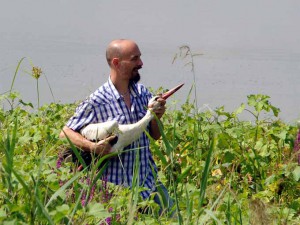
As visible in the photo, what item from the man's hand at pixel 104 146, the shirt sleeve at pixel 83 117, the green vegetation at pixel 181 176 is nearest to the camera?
the green vegetation at pixel 181 176

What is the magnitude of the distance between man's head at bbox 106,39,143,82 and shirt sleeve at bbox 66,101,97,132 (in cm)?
23

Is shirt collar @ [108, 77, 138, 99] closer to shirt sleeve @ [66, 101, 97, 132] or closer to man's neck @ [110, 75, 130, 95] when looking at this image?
man's neck @ [110, 75, 130, 95]

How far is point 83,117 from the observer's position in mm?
4750

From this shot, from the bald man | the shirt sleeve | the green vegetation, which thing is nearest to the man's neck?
the bald man

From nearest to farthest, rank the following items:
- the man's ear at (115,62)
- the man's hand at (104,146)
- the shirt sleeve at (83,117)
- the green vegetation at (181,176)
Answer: the green vegetation at (181,176) → the man's hand at (104,146) → the shirt sleeve at (83,117) → the man's ear at (115,62)

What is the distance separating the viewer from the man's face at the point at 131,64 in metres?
4.82

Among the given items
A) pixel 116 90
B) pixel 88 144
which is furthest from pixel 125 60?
pixel 88 144

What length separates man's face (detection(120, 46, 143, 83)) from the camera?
482cm

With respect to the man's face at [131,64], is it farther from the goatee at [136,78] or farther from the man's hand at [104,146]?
the man's hand at [104,146]

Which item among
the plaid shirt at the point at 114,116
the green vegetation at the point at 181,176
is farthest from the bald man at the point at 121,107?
the green vegetation at the point at 181,176

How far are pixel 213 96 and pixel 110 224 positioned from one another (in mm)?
6030

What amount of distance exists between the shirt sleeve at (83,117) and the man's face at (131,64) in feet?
0.81

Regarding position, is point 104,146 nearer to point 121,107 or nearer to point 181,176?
point 121,107

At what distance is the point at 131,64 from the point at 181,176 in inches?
54.5
